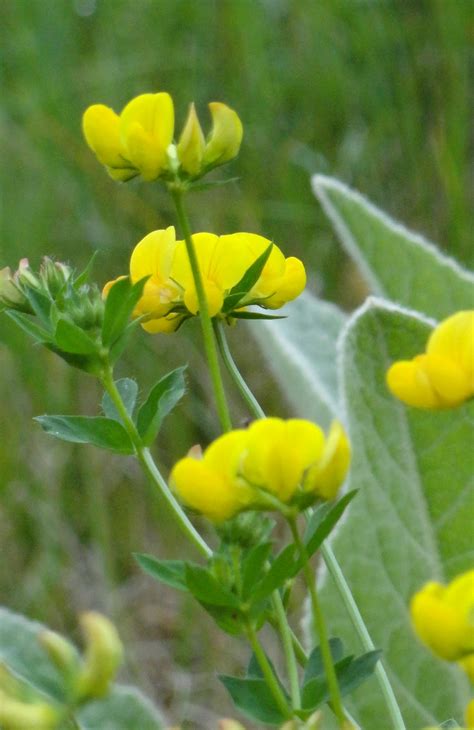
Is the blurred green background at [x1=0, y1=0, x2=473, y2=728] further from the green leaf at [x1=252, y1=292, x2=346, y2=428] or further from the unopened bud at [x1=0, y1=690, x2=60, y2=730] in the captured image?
the unopened bud at [x1=0, y1=690, x2=60, y2=730]

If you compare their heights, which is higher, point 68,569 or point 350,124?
point 350,124

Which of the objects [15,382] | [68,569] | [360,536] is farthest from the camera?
[15,382]

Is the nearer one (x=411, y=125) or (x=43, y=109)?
(x=411, y=125)

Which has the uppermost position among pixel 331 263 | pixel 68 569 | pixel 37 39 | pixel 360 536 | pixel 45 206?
pixel 37 39

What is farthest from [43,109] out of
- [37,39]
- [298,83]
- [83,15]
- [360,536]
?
[360,536]

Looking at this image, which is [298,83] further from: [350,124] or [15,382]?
[15,382]

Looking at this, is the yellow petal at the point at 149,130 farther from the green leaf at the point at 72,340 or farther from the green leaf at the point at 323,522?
the green leaf at the point at 323,522

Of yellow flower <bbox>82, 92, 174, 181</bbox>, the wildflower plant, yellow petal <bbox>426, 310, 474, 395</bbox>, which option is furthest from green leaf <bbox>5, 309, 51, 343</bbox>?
yellow petal <bbox>426, 310, 474, 395</bbox>
